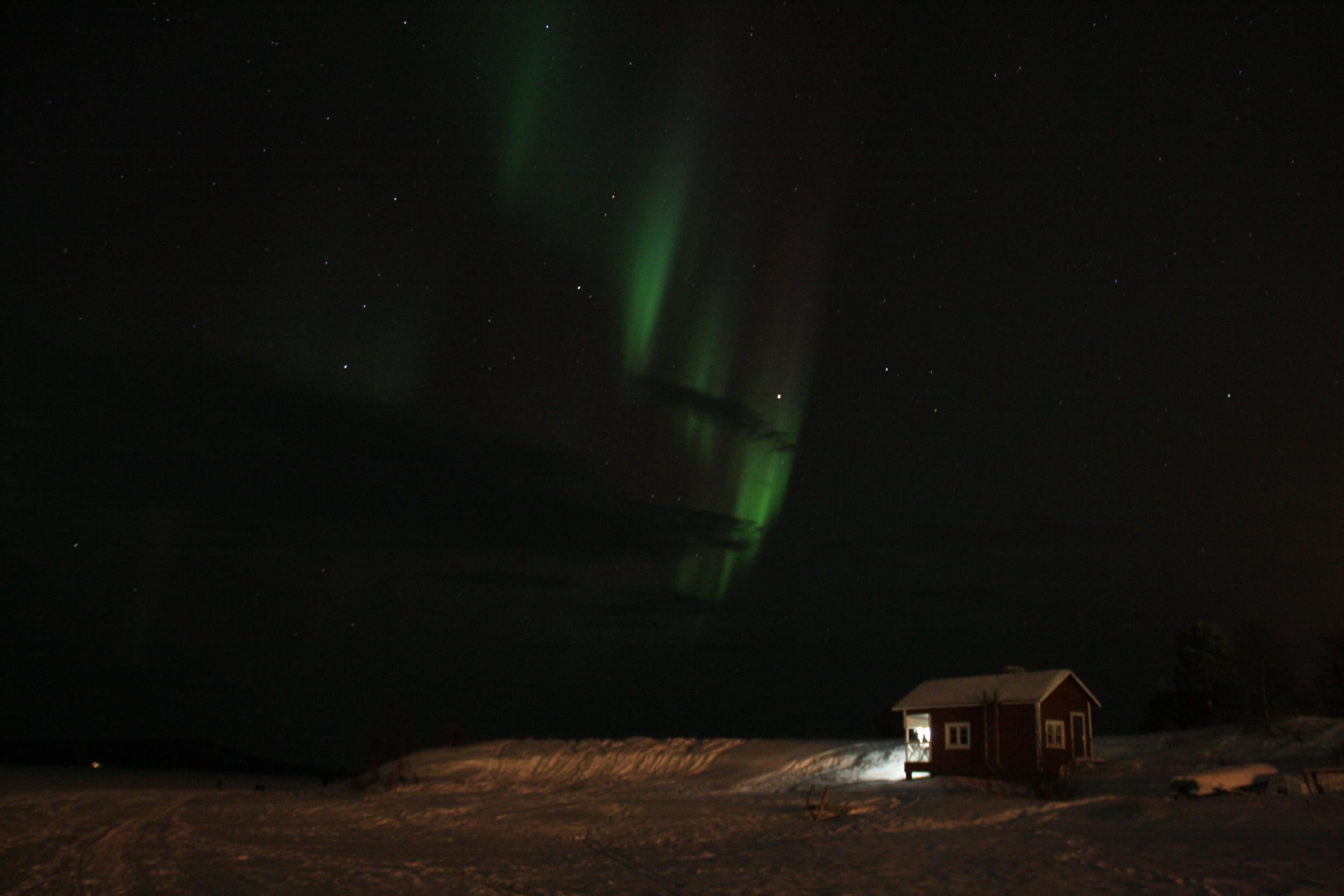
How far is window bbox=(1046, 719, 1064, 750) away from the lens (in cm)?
3653

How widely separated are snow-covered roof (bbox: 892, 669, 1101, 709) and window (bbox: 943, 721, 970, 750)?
74 centimetres

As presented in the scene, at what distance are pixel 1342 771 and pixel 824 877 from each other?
16.1 meters

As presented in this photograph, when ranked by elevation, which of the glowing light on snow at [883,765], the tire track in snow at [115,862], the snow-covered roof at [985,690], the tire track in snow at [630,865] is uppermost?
the snow-covered roof at [985,690]

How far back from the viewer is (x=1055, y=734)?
37031 mm

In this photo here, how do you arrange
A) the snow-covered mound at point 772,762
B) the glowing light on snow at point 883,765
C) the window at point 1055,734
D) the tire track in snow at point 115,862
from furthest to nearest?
the glowing light on snow at point 883,765
the window at point 1055,734
the snow-covered mound at point 772,762
the tire track in snow at point 115,862

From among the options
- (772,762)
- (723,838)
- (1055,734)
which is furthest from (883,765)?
(723,838)

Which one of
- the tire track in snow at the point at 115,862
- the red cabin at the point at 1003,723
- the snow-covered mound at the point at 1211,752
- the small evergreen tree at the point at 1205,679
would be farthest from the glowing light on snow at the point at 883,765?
the tire track in snow at the point at 115,862

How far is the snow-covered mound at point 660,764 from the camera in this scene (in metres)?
42.1

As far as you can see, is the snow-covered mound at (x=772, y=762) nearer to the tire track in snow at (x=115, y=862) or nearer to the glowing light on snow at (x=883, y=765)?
the glowing light on snow at (x=883, y=765)

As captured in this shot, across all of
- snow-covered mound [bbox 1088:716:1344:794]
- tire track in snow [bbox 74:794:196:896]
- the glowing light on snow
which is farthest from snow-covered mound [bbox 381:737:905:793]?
tire track in snow [bbox 74:794:196:896]

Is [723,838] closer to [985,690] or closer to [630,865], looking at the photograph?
[630,865]

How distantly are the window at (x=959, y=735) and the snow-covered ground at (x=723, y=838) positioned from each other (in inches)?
111

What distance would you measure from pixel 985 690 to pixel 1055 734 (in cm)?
300

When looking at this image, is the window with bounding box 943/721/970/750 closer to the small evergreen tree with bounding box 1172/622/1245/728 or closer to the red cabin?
the red cabin
